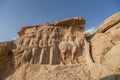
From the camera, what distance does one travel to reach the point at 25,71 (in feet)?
31.4

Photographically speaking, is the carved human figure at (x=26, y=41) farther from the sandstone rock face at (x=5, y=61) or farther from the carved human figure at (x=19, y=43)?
the sandstone rock face at (x=5, y=61)

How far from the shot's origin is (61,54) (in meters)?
10.9

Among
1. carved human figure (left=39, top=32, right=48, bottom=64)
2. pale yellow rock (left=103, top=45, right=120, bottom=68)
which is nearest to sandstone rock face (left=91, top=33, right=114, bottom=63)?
pale yellow rock (left=103, top=45, right=120, bottom=68)

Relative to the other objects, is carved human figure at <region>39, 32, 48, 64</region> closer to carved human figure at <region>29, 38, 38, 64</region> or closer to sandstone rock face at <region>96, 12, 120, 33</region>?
carved human figure at <region>29, 38, 38, 64</region>

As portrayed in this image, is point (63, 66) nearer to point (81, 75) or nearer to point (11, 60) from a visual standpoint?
point (81, 75)

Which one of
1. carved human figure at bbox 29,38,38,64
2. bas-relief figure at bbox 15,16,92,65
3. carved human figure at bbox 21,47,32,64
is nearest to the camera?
carved human figure at bbox 21,47,32,64

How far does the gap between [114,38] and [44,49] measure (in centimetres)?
509

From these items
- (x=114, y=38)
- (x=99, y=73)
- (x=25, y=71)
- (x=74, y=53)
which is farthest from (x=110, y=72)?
(x=25, y=71)

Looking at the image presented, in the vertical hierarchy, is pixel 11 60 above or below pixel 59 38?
below

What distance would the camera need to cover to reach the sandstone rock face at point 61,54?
9469mm

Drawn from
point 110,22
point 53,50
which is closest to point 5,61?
point 53,50

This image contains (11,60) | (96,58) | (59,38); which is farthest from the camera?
(59,38)

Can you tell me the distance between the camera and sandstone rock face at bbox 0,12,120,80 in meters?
9.47

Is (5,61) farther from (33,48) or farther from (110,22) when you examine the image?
(110,22)
